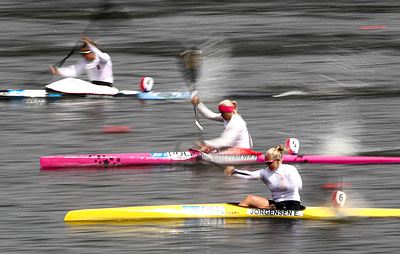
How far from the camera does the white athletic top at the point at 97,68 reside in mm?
22688

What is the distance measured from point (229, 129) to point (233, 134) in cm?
15

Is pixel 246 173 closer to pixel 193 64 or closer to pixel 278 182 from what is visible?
pixel 278 182

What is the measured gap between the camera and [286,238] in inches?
533

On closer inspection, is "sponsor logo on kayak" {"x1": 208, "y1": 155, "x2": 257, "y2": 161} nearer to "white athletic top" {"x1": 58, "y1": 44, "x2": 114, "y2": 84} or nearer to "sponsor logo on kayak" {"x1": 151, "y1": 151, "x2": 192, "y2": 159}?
Answer: "sponsor logo on kayak" {"x1": 151, "y1": 151, "x2": 192, "y2": 159}

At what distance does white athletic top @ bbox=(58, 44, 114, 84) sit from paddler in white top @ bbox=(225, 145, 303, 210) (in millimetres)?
9283

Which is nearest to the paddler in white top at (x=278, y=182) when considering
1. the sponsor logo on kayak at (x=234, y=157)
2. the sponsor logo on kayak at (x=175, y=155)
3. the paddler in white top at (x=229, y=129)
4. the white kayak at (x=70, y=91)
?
the paddler in white top at (x=229, y=129)

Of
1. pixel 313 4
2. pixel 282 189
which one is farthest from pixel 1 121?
pixel 313 4

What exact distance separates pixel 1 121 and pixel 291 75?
9266mm

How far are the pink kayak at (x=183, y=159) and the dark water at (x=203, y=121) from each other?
24cm

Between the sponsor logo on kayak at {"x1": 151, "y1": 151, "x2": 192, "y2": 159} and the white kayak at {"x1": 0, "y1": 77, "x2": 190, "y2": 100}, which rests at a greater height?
the white kayak at {"x1": 0, "y1": 77, "x2": 190, "y2": 100}

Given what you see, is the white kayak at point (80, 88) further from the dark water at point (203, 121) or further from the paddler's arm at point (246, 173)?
the paddler's arm at point (246, 173)

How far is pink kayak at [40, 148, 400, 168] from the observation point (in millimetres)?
17359

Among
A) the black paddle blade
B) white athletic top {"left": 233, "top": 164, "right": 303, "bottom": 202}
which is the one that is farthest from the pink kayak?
white athletic top {"left": 233, "top": 164, "right": 303, "bottom": 202}

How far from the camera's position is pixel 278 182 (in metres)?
13.9
